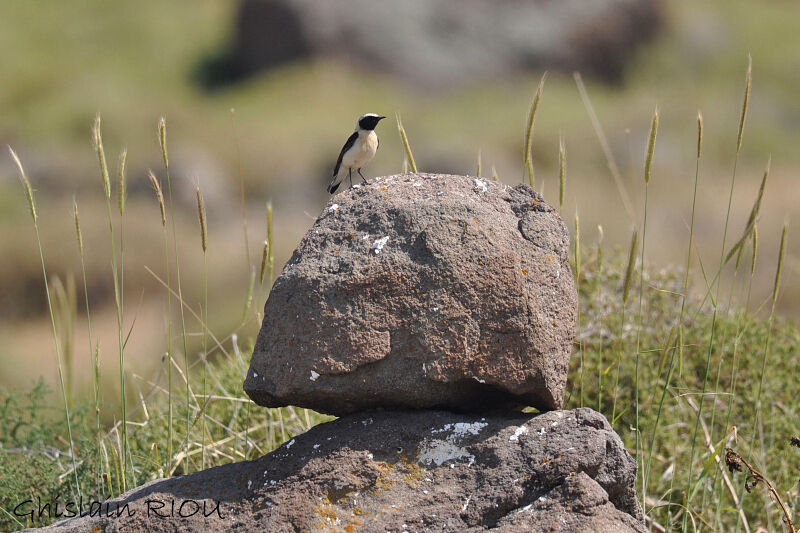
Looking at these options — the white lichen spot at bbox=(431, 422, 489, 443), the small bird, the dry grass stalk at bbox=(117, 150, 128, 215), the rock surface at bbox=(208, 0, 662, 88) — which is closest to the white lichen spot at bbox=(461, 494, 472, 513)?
the white lichen spot at bbox=(431, 422, 489, 443)

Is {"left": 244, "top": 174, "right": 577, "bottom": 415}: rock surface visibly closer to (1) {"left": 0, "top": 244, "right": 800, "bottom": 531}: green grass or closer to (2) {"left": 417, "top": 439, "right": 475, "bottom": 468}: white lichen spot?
(2) {"left": 417, "top": 439, "right": 475, "bottom": 468}: white lichen spot

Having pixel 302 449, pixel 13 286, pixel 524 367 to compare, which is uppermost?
pixel 524 367

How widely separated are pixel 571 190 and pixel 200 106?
19741 millimetres

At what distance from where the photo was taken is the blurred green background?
17391 mm

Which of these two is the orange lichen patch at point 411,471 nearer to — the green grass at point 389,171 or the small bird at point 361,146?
the green grass at point 389,171

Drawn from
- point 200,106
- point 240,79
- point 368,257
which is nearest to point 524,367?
point 368,257

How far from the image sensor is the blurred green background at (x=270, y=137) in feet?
57.1

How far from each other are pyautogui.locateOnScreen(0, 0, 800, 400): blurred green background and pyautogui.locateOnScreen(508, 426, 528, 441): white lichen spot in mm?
6031

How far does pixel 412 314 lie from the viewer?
390cm

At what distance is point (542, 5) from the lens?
40.8 metres

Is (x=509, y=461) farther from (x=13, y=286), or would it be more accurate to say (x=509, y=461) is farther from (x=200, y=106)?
(x=200, y=106)

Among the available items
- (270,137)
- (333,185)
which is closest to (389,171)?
(270,137)

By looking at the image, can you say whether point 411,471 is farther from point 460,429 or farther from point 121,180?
point 121,180

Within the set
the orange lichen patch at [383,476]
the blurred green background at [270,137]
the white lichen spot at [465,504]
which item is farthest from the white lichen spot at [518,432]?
the blurred green background at [270,137]
